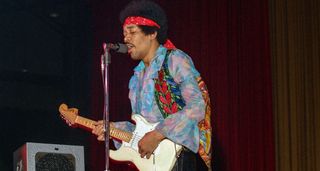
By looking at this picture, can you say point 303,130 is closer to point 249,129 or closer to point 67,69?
point 249,129

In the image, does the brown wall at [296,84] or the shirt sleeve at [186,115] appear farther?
the brown wall at [296,84]

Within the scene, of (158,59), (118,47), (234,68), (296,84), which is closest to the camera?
(118,47)

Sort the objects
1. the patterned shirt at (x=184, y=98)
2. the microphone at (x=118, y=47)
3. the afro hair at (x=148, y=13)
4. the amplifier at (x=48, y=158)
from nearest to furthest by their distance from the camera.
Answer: the microphone at (x=118, y=47)
the patterned shirt at (x=184, y=98)
the afro hair at (x=148, y=13)
the amplifier at (x=48, y=158)

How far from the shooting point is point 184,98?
4.13m

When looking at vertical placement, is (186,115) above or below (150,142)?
above

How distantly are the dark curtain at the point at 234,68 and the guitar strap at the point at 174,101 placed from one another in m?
1.01

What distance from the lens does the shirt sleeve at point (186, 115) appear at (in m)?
4.06

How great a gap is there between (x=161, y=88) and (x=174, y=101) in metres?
0.11

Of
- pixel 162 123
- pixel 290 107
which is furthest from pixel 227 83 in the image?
pixel 162 123

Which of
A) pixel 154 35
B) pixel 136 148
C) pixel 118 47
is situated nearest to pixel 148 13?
pixel 154 35

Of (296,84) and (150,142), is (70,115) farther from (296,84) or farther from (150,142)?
(296,84)

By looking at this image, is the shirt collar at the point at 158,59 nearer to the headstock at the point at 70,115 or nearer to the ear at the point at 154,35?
the ear at the point at 154,35

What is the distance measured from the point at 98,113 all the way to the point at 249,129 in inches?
69.0

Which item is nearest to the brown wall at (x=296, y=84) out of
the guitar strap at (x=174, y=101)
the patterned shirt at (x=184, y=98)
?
the guitar strap at (x=174, y=101)
